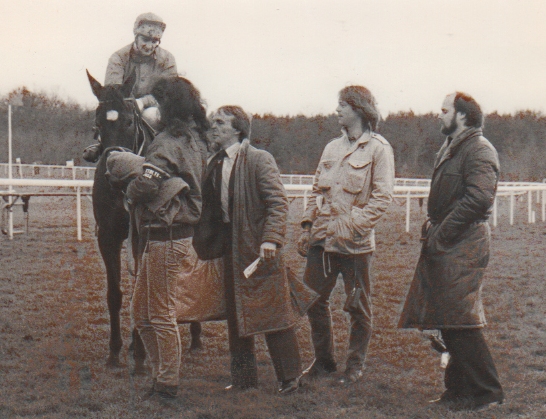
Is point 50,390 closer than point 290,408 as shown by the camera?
No

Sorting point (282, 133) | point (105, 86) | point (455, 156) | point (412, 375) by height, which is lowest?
point (412, 375)

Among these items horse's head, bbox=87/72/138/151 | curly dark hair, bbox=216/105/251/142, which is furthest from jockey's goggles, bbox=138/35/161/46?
curly dark hair, bbox=216/105/251/142

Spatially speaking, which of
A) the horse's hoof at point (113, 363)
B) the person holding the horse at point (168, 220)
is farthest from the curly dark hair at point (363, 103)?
the horse's hoof at point (113, 363)

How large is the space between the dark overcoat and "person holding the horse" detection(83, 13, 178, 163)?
2.25 m

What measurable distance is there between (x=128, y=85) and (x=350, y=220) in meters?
1.93

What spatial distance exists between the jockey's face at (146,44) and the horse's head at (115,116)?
48 centimetres

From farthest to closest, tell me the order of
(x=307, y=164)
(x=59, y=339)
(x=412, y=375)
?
(x=307, y=164)
(x=59, y=339)
(x=412, y=375)

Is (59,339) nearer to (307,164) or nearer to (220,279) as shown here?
(220,279)

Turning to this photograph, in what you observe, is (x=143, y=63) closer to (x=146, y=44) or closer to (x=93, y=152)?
(x=146, y=44)

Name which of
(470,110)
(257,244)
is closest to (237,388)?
(257,244)

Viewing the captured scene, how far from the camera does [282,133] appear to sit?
46250mm

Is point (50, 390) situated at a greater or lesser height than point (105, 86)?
lesser

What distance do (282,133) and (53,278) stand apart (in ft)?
127

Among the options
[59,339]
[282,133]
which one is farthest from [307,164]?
[59,339]
